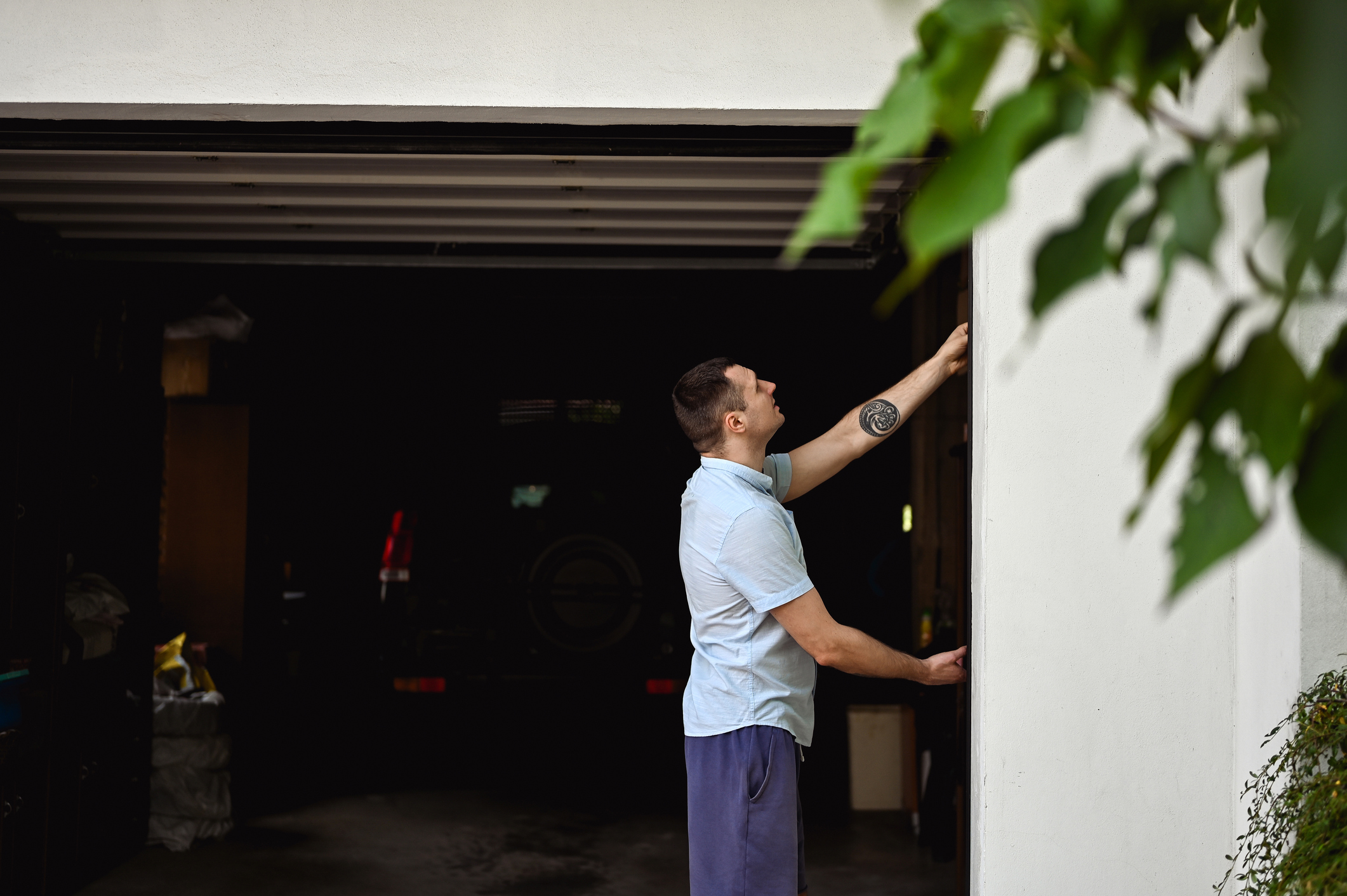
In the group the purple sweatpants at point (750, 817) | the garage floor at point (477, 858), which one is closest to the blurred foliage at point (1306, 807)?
the purple sweatpants at point (750, 817)

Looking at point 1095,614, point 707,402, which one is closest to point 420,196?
point 707,402

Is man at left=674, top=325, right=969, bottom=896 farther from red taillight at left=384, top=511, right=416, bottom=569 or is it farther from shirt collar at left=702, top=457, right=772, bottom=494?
red taillight at left=384, top=511, right=416, bottom=569

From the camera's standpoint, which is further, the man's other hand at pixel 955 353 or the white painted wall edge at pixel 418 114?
the man's other hand at pixel 955 353

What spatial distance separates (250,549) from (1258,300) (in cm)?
693

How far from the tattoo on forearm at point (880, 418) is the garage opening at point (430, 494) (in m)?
0.42

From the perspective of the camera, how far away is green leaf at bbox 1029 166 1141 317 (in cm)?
69

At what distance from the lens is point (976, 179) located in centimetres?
67

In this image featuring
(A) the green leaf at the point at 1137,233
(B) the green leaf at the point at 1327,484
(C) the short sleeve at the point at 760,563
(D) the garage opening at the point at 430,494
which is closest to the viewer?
(B) the green leaf at the point at 1327,484

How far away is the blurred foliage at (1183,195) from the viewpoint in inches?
24.9

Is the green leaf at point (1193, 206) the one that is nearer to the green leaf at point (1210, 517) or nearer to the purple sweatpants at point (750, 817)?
the green leaf at point (1210, 517)

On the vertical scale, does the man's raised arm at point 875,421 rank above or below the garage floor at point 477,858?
above

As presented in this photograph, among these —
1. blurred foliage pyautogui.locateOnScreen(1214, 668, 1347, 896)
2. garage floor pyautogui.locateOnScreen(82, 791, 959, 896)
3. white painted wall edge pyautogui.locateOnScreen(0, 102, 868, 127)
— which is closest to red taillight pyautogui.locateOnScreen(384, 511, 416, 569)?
garage floor pyautogui.locateOnScreen(82, 791, 959, 896)

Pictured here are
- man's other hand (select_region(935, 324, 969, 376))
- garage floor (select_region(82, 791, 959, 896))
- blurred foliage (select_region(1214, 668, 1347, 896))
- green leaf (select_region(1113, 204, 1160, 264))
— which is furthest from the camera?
garage floor (select_region(82, 791, 959, 896))

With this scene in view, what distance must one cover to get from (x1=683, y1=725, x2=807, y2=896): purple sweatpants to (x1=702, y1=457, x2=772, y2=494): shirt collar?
0.62m
